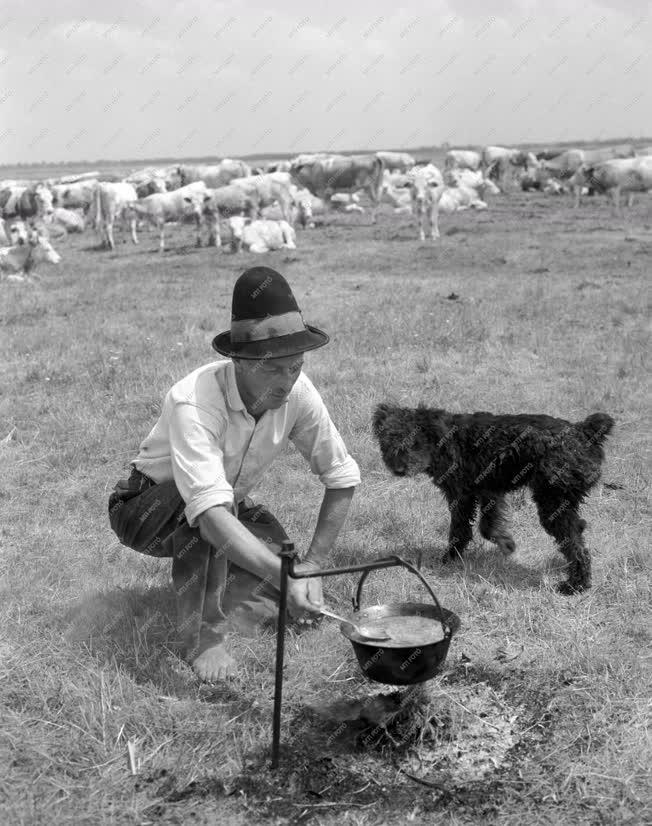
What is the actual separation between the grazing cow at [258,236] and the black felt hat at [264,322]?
16.3 meters

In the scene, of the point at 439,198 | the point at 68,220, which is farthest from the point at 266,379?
the point at 68,220

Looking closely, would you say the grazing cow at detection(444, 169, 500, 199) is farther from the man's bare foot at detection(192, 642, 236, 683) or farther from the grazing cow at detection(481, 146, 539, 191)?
the man's bare foot at detection(192, 642, 236, 683)

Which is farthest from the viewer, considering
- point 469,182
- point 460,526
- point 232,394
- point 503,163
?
point 503,163

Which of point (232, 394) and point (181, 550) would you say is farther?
point (181, 550)

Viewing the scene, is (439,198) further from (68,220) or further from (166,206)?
(68,220)

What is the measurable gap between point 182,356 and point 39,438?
2.48m

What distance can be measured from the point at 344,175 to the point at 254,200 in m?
5.61

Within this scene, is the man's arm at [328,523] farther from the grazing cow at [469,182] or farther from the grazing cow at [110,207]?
the grazing cow at [469,182]

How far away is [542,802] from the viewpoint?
9.02 feet

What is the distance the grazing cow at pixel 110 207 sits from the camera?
22656mm

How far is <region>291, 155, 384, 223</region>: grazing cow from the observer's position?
2777cm

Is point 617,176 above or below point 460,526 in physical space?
above

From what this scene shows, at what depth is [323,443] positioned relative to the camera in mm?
3510

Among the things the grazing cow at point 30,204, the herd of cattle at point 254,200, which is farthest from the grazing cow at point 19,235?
the grazing cow at point 30,204
